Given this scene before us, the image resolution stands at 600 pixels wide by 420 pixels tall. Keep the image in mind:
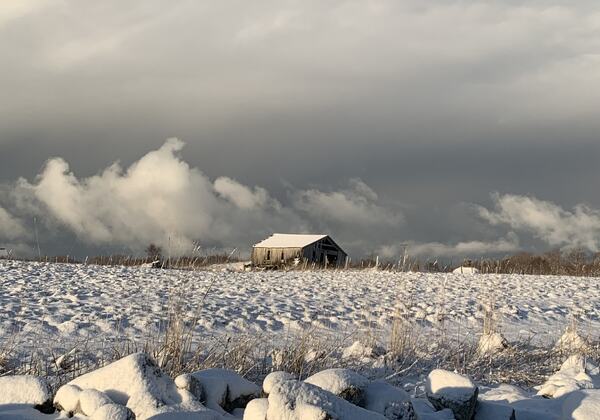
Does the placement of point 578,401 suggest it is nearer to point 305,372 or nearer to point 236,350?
point 305,372

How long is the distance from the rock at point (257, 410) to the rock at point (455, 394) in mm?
1356

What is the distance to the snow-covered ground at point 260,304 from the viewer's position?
27.8ft

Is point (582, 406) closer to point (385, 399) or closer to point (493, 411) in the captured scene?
point (493, 411)

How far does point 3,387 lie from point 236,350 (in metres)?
2.27

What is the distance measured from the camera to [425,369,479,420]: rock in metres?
4.28

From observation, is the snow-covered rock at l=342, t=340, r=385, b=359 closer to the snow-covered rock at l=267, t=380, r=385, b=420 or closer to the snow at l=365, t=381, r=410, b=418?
the snow at l=365, t=381, r=410, b=418

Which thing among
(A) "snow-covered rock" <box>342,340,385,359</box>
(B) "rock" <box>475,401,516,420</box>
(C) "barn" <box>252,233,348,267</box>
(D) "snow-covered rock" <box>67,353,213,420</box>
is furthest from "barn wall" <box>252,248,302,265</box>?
(D) "snow-covered rock" <box>67,353,213,420</box>

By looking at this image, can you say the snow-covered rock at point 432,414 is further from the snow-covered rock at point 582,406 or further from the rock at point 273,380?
the rock at point 273,380

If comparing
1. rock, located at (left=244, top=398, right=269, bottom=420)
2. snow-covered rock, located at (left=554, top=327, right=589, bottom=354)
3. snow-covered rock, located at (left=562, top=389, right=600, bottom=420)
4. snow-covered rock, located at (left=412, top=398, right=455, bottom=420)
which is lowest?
snow-covered rock, located at (left=554, top=327, right=589, bottom=354)

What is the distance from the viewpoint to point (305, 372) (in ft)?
19.5

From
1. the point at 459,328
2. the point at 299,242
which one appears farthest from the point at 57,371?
the point at 299,242

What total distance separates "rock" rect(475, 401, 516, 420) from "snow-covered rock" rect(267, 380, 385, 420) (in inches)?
39.9

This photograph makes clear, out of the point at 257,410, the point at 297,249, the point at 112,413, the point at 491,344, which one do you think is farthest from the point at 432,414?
the point at 297,249

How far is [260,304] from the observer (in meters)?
11.0
